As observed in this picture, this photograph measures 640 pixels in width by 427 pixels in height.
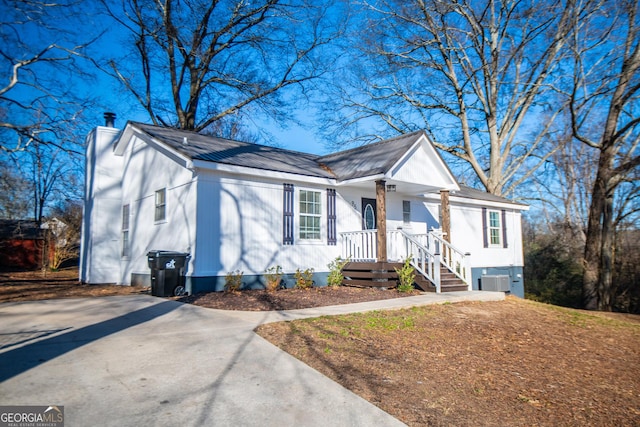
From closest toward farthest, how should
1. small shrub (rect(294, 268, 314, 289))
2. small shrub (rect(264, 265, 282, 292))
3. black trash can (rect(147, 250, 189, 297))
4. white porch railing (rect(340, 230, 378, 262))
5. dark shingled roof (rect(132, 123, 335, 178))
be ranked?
black trash can (rect(147, 250, 189, 297)), dark shingled roof (rect(132, 123, 335, 178)), small shrub (rect(264, 265, 282, 292)), small shrub (rect(294, 268, 314, 289)), white porch railing (rect(340, 230, 378, 262))

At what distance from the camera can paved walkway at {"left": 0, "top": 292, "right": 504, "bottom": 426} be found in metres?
3.65

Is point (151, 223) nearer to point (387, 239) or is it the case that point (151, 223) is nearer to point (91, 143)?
point (91, 143)

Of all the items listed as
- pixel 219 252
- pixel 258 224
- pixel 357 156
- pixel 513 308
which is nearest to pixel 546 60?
pixel 357 156

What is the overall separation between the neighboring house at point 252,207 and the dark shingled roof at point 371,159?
60 millimetres

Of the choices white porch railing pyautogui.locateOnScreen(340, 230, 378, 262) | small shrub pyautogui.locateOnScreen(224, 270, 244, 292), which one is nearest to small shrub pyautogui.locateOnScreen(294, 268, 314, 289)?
white porch railing pyautogui.locateOnScreen(340, 230, 378, 262)

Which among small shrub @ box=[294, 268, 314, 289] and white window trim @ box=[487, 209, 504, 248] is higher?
white window trim @ box=[487, 209, 504, 248]

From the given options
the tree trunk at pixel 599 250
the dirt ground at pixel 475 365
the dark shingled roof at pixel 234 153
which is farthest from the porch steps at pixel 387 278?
the tree trunk at pixel 599 250

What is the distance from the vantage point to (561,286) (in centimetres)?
2083

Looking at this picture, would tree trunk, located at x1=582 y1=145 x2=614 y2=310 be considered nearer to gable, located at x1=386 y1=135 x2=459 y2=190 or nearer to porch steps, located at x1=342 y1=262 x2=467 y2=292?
gable, located at x1=386 y1=135 x2=459 y2=190

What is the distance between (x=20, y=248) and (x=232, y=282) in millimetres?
28227

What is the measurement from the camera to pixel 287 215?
1212cm

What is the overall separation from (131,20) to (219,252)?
18249 millimetres

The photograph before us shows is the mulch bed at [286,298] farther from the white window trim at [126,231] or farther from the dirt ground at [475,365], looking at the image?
the white window trim at [126,231]

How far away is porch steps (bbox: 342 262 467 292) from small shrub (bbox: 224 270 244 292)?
365 centimetres
